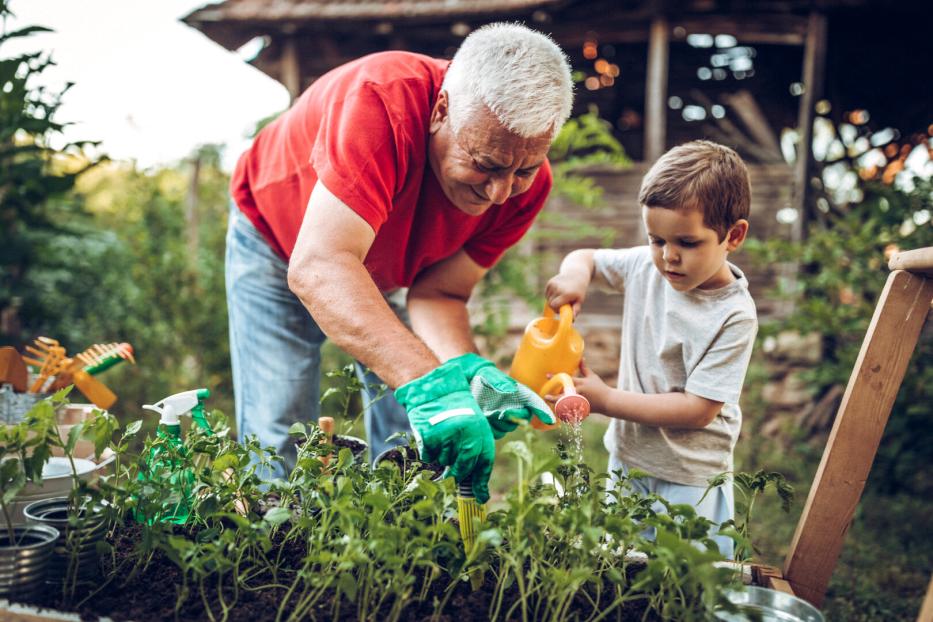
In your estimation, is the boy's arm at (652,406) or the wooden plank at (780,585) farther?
the boy's arm at (652,406)

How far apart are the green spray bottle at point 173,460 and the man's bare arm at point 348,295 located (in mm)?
277

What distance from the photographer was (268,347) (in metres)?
1.97

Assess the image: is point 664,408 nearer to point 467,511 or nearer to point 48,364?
point 467,511

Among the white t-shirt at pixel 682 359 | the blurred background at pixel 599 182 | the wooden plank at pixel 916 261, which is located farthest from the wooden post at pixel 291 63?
the wooden plank at pixel 916 261

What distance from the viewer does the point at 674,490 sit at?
171 cm

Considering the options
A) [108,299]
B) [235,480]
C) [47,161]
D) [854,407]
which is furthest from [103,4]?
[854,407]

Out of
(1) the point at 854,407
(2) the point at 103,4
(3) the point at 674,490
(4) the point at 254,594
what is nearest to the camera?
(4) the point at 254,594

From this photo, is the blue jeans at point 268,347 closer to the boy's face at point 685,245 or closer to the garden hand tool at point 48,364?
the garden hand tool at point 48,364

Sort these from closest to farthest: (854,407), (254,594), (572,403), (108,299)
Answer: (254,594) < (854,407) < (572,403) < (108,299)

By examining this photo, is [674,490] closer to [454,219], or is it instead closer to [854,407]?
[854,407]

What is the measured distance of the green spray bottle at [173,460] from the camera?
49.8 inches

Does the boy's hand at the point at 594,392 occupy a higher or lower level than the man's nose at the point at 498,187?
lower

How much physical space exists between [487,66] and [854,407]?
3.21 feet

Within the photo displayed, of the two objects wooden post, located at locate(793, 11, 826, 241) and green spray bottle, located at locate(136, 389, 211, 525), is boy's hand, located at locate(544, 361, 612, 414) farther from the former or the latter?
wooden post, located at locate(793, 11, 826, 241)
